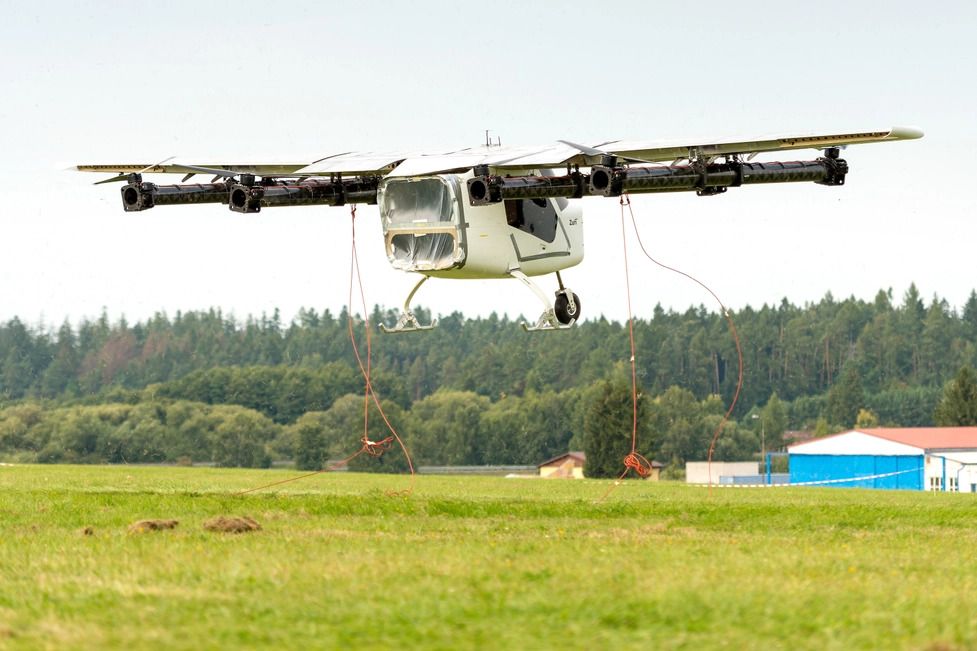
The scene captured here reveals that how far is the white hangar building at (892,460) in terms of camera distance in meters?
97.9

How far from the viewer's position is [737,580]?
19359 mm

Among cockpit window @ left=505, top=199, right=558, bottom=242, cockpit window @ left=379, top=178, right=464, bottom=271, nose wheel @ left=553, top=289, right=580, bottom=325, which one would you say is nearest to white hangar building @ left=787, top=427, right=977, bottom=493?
nose wheel @ left=553, top=289, right=580, bottom=325

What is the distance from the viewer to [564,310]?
3556 cm

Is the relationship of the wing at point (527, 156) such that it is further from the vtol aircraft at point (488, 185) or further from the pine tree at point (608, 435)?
the pine tree at point (608, 435)

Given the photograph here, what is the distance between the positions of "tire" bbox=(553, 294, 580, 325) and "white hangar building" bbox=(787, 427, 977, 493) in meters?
62.1

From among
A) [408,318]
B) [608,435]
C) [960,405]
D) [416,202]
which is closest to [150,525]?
[416,202]

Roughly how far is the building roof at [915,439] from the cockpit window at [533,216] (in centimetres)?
6948

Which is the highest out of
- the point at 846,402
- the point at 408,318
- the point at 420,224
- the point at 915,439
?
the point at 420,224

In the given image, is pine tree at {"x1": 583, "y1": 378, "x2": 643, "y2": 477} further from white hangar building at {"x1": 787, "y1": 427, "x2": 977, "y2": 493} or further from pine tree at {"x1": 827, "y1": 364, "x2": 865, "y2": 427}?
pine tree at {"x1": 827, "y1": 364, "x2": 865, "y2": 427}

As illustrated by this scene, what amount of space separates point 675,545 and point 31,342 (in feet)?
579

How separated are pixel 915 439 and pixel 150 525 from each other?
83.4 m

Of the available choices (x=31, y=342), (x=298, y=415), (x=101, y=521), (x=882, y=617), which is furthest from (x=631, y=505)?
(x=31, y=342)

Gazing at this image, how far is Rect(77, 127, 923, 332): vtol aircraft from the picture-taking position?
31172 millimetres

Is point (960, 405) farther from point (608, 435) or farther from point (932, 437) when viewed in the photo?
point (932, 437)
